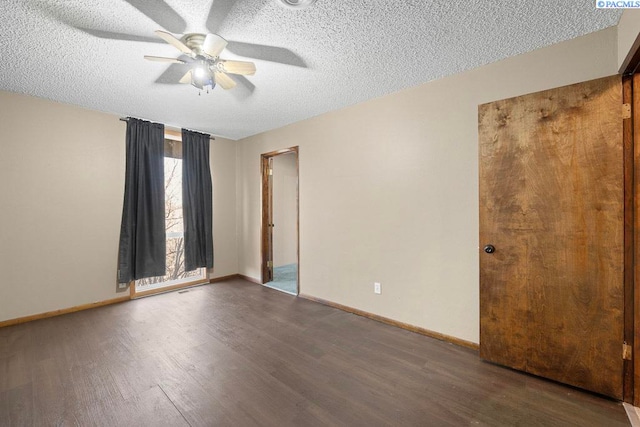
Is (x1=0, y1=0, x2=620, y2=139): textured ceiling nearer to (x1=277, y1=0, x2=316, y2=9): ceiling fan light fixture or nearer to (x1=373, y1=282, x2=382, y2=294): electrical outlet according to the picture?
(x1=277, y1=0, x2=316, y2=9): ceiling fan light fixture

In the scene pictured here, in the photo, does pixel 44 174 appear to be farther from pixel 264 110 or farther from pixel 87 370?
pixel 264 110

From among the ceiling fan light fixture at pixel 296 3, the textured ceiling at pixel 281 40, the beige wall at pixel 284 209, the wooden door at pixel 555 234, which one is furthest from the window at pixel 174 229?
the wooden door at pixel 555 234

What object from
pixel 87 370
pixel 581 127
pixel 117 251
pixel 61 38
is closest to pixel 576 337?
pixel 581 127

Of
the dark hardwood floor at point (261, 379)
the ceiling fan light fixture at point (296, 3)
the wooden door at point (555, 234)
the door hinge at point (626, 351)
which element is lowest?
the dark hardwood floor at point (261, 379)

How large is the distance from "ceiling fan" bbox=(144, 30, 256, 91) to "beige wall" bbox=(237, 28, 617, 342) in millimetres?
1597

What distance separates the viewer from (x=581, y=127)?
1.87 m

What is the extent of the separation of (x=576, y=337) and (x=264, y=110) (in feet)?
12.2

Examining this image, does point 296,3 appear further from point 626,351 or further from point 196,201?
point 196,201

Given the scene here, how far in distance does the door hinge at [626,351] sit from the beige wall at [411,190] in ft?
2.95

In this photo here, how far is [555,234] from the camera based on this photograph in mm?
1973

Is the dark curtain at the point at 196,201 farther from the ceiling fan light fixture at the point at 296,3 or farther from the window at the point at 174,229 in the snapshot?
the ceiling fan light fixture at the point at 296,3

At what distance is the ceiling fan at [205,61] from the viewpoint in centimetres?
196

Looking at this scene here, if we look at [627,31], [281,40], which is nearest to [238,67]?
[281,40]

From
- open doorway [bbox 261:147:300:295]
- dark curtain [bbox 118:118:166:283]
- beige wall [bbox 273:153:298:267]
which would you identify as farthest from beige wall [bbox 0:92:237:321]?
beige wall [bbox 273:153:298:267]
